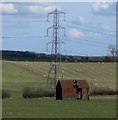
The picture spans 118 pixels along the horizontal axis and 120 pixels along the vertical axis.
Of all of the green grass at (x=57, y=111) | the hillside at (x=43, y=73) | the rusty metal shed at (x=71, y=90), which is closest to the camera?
the green grass at (x=57, y=111)

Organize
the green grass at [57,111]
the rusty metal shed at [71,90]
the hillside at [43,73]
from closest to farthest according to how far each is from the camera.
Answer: the green grass at [57,111] < the rusty metal shed at [71,90] < the hillside at [43,73]

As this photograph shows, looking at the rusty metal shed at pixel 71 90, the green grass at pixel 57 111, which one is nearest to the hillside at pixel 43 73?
the rusty metal shed at pixel 71 90

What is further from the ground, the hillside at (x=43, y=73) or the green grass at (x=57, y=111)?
the hillside at (x=43, y=73)

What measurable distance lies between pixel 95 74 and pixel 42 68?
12.6 meters

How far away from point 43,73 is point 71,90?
40.7 metres

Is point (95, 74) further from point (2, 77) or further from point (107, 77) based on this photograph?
point (2, 77)

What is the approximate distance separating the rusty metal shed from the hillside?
2541 cm

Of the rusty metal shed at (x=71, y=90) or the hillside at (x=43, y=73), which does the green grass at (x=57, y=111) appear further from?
the hillside at (x=43, y=73)

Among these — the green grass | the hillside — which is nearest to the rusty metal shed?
the green grass

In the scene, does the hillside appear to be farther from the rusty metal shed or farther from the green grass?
the green grass

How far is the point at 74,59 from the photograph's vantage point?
14750 cm

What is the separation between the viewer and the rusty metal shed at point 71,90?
6844 cm

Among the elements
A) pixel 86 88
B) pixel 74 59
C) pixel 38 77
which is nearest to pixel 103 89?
pixel 86 88

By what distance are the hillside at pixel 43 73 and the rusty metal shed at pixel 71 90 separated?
83.4ft
